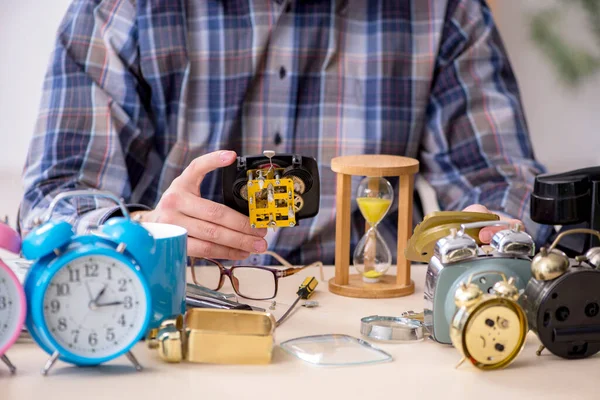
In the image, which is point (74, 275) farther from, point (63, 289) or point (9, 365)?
point (9, 365)

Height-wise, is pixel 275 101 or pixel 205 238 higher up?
pixel 275 101

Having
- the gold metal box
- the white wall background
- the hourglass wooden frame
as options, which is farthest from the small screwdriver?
the white wall background

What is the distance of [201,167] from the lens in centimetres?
123

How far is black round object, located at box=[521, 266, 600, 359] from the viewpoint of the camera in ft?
3.01

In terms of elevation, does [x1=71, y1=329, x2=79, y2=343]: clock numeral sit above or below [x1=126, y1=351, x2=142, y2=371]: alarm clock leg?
above

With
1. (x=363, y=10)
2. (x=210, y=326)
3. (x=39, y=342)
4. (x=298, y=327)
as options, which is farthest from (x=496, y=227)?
(x=363, y=10)

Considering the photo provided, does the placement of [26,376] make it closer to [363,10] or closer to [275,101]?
[275,101]

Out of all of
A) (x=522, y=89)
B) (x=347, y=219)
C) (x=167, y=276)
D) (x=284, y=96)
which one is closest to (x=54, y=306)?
(x=167, y=276)

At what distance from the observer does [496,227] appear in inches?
44.2

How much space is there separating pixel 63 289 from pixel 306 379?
282mm

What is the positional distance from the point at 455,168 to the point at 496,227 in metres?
0.81

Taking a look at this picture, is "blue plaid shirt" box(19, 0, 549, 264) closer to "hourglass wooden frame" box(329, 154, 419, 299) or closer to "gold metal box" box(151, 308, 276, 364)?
"hourglass wooden frame" box(329, 154, 419, 299)

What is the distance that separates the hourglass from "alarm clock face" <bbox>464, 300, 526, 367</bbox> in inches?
15.3

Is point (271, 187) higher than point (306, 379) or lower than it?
higher
